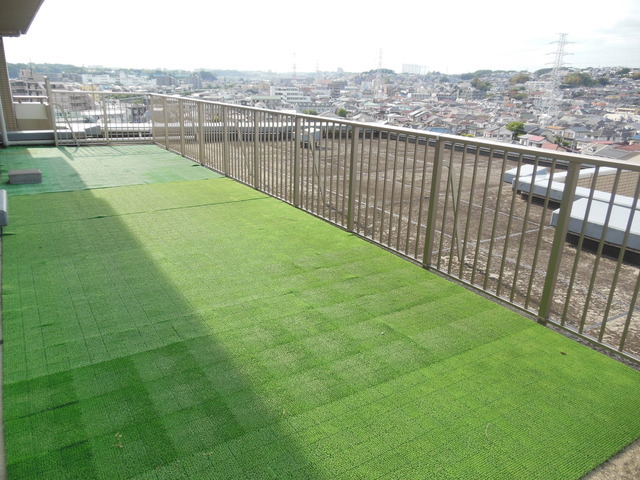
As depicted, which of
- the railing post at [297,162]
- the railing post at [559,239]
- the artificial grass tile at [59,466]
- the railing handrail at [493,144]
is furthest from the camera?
the railing post at [297,162]

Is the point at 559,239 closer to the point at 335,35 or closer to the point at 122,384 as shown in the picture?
the point at 122,384

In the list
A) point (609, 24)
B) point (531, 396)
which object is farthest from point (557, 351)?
point (609, 24)

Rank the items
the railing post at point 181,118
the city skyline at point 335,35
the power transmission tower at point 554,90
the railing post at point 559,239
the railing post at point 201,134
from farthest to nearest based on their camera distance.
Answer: the city skyline at point 335,35 < the power transmission tower at point 554,90 < the railing post at point 181,118 < the railing post at point 201,134 < the railing post at point 559,239

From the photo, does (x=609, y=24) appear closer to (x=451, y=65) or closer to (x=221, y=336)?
(x=221, y=336)

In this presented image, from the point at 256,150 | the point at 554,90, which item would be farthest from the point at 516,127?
the point at 256,150

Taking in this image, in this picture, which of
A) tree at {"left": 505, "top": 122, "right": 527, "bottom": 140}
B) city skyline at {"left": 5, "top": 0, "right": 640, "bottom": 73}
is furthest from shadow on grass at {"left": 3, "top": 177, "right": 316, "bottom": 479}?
tree at {"left": 505, "top": 122, "right": 527, "bottom": 140}

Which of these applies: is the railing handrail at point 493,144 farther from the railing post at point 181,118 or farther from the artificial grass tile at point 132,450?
the railing post at point 181,118

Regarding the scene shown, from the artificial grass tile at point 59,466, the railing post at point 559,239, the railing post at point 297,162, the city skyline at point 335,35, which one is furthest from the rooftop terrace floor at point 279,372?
the city skyline at point 335,35

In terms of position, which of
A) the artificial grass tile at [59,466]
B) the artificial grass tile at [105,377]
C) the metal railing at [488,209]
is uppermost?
the metal railing at [488,209]

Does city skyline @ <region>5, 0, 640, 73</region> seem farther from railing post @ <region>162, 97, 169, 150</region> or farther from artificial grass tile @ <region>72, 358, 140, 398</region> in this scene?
artificial grass tile @ <region>72, 358, 140, 398</region>
